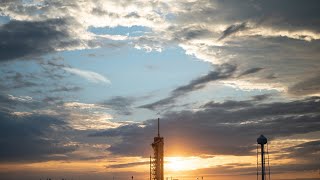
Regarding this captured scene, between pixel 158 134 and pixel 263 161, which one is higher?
pixel 158 134

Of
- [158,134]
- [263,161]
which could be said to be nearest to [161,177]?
[158,134]

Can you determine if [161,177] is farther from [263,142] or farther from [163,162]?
[263,142]

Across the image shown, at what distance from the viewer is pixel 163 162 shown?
6624 inches

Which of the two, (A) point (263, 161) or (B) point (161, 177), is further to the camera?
(B) point (161, 177)

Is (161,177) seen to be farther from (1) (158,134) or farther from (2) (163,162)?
(1) (158,134)

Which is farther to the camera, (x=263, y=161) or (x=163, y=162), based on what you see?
(x=163, y=162)

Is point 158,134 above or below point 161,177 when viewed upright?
above

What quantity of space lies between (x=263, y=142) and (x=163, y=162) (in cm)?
5117

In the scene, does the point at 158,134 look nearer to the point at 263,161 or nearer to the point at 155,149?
the point at 155,149

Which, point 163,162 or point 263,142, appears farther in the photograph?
point 163,162

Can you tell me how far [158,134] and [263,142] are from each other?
186ft

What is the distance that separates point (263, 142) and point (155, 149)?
51867 mm

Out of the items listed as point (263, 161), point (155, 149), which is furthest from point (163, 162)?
point (263, 161)

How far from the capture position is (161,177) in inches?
6526
